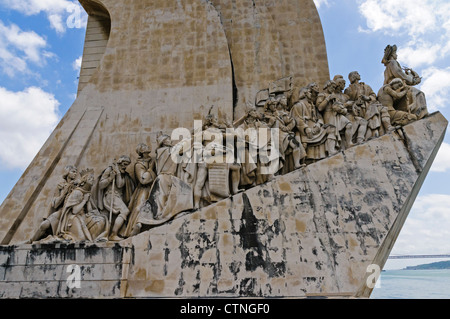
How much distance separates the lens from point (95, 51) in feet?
34.5

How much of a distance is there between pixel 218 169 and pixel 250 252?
57.4 inches

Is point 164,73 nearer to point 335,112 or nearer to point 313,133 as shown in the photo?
point 313,133

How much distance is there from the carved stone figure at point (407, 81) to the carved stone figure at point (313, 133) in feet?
5.60

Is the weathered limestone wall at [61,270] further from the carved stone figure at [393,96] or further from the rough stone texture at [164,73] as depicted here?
the carved stone figure at [393,96]

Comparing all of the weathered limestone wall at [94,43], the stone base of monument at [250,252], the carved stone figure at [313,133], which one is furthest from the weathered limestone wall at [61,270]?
the weathered limestone wall at [94,43]

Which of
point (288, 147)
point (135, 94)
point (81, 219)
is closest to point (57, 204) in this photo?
point (81, 219)

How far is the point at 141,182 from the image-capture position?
Result: 699 cm

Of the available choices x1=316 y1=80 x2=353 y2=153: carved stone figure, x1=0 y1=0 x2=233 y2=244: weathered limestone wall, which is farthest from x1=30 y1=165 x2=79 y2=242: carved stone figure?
x1=316 y1=80 x2=353 y2=153: carved stone figure

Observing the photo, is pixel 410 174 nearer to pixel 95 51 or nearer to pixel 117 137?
pixel 117 137

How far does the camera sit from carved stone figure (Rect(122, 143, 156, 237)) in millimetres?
6570

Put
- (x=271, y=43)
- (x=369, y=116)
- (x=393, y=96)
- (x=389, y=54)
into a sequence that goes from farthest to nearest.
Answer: (x=271, y=43)
(x=389, y=54)
(x=393, y=96)
(x=369, y=116)

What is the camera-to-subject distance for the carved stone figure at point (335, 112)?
7.32m

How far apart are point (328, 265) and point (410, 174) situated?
222 centimetres

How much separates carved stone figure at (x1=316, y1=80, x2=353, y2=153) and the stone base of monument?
1101 mm
